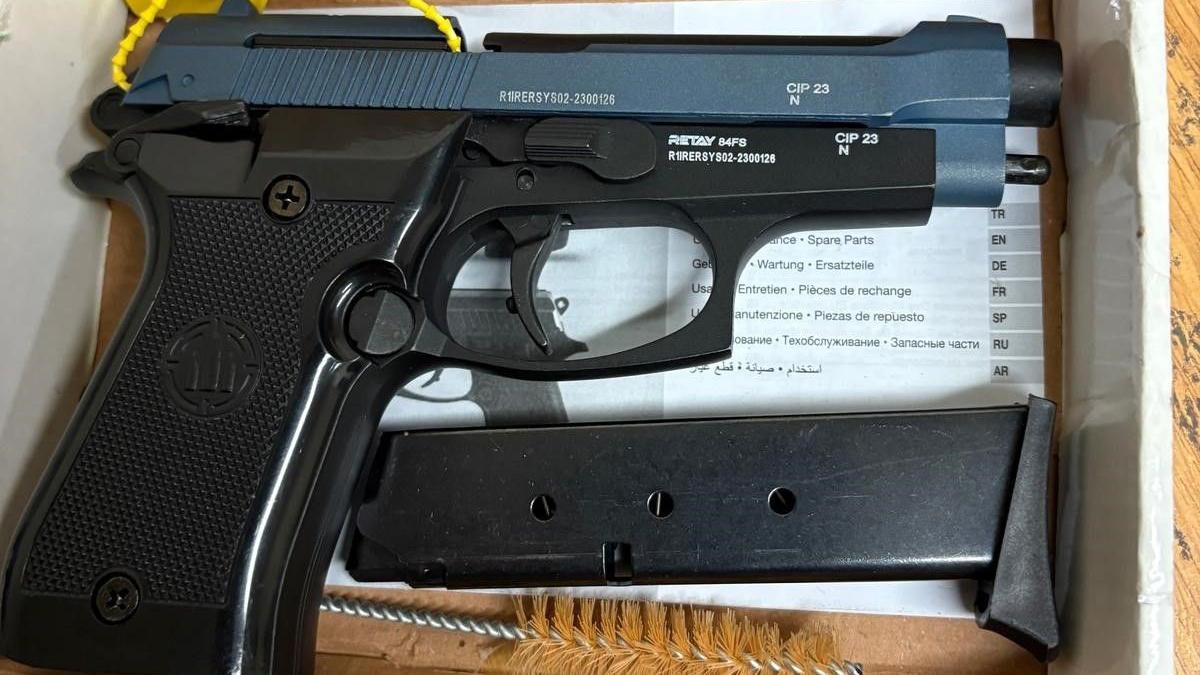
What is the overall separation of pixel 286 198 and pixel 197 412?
0.17 metres

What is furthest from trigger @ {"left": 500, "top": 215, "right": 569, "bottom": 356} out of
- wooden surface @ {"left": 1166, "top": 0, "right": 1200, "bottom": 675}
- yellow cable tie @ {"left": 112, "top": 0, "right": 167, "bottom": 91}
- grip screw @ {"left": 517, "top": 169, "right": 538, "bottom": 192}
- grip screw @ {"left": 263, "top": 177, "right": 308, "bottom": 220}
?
wooden surface @ {"left": 1166, "top": 0, "right": 1200, "bottom": 675}

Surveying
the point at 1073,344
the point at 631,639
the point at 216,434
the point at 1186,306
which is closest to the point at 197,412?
the point at 216,434

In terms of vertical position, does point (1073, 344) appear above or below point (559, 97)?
below

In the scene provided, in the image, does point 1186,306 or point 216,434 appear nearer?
point 216,434

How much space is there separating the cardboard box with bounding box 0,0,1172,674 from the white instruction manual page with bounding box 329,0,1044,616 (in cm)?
3

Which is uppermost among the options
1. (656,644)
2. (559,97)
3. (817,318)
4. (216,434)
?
(559,97)

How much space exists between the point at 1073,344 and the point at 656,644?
448 mm

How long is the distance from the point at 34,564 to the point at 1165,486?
2.73 feet

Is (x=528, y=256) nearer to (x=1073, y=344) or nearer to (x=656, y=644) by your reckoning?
(x=656, y=644)

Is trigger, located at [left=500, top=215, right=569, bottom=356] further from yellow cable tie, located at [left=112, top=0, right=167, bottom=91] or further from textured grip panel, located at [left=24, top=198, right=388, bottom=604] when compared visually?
yellow cable tie, located at [left=112, top=0, right=167, bottom=91]

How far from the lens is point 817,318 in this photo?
81 centimetres

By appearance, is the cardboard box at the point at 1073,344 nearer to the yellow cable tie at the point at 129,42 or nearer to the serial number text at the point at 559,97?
the yellow cable tie at the point at 129,42

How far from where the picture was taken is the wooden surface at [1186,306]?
0.75 metres

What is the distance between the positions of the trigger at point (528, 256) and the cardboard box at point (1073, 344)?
277mm
